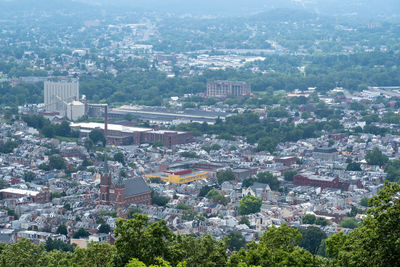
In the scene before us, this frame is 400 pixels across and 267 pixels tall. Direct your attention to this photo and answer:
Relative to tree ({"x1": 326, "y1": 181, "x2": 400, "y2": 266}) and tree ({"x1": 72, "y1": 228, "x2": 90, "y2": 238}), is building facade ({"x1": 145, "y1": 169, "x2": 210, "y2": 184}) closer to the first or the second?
tree ({"x1": 72, "y1": 228, "x2": 90, "y2": 238})

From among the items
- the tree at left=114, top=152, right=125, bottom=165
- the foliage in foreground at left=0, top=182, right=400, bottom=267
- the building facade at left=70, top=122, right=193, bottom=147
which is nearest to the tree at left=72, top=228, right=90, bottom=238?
the foliage in foreground at left=0, top=182, right=400, bottom=267

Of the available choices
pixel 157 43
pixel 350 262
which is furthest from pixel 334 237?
pixel 157 43

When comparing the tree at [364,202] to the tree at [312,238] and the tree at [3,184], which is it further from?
the tree at [3,184]

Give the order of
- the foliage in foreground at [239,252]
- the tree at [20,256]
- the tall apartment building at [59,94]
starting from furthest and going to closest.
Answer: the tall apartment building at [59,94], the tree at [20,256], the foliage in foreground at [239,252]

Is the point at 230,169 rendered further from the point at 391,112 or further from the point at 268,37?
the point at 268,37

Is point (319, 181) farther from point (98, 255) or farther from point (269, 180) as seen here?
point (98, 255)

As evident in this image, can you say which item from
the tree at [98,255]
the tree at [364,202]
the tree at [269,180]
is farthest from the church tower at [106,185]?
the tree at [98,255]

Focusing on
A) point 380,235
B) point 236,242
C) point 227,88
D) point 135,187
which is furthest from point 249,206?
point 227,88
